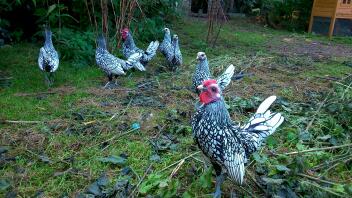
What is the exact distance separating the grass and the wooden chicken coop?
18.4 ft

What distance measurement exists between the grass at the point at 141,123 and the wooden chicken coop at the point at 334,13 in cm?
561

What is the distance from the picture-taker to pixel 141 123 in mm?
4520

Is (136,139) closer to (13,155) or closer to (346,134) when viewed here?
(13,155)

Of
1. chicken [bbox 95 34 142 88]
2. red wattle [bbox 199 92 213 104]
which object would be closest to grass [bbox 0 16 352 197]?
chicken [bbox 95 34 142 88]

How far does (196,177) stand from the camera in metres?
3.37

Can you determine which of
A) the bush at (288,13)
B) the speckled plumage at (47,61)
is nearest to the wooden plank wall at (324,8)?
the bush at (288,13)

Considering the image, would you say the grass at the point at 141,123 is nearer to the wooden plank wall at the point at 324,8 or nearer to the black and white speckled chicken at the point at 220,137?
the black and white speckled chicken at the point at 220,137

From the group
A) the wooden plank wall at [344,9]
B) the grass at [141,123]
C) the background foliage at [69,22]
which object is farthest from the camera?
the wooden plank wall at [344,9]

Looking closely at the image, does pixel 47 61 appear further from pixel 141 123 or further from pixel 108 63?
pixel 141 123

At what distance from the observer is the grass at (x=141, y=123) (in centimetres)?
328

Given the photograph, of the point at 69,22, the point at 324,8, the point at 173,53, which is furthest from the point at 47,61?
the point at 324,8

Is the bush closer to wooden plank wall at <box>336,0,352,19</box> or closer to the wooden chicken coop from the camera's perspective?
the wooden chicken coop

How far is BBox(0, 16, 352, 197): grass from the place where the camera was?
10.8ft

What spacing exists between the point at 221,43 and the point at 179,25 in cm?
278
